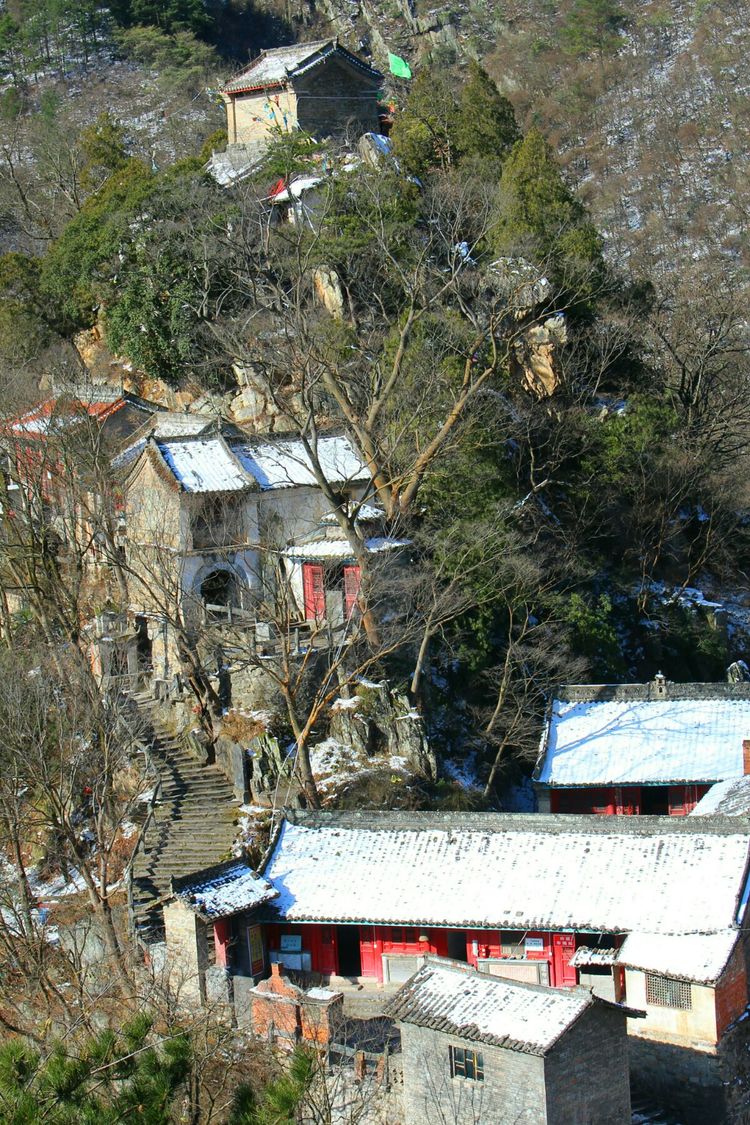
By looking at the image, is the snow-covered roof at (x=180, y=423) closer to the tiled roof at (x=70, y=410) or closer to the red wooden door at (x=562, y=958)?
the tiled roof at (x=70, y=410)

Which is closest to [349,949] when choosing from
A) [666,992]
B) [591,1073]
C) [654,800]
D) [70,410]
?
[666,992]

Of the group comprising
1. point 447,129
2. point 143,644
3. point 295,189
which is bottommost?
point 143,644

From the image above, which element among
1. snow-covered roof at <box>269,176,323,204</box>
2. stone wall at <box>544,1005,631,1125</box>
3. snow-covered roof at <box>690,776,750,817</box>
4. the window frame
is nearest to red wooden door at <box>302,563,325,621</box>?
snow-covered roof at <box>690,776,750,817</box>

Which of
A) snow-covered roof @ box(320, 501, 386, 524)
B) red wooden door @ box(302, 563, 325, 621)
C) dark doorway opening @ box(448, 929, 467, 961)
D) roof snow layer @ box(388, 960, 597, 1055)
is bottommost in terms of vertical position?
dark doorway opening @ box(448, 929, 467, 961)

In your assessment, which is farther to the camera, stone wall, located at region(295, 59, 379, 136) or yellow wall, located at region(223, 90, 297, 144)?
stone wall, located at region(295, 59, 379, 136)

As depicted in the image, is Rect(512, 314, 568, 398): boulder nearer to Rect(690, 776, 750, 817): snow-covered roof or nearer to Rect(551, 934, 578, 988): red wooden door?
Rect(690, 776, 750, 817): snow-covered roof

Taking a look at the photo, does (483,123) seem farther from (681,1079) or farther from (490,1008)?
(490,1008)

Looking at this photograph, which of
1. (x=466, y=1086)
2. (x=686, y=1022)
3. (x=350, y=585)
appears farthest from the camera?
(x=350, y=585)
